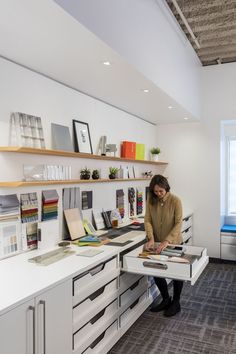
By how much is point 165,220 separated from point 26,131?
1.56 meters

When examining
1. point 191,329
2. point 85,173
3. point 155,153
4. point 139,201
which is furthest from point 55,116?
point 155,153

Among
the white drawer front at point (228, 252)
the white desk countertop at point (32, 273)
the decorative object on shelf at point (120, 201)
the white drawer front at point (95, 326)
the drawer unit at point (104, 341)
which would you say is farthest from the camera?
the white drawer front at point (228, 252)

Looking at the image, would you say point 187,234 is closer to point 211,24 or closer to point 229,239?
point 229,239

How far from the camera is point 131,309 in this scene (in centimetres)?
313

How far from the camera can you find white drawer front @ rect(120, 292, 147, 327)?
2948 millimetres

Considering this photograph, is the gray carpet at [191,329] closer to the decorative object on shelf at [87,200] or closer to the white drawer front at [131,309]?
the white drawer front at [131,309]

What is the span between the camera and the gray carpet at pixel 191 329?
2.76m

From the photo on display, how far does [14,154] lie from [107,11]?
4.14ft

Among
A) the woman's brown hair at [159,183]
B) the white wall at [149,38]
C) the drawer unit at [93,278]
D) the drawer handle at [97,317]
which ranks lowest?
the drawer handle at [97,317]

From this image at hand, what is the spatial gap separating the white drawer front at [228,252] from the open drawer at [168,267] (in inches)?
100

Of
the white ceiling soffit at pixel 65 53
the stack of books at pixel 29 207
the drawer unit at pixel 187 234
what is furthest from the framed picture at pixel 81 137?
the drawer unit at pixel 187 234

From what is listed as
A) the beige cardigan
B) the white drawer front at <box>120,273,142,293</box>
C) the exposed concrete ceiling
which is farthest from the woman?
the exposed concrete ceiling

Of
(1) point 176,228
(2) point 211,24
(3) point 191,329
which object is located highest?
(2) point 211,24

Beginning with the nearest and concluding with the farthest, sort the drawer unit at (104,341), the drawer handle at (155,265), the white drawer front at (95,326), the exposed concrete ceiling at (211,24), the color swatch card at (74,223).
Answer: the white drawer front at (95,326) → the drawer unit at (104,341) → the drawer handle at (155,265) → the color swatch card at (74,223) → the exposed concrete ceiling at (211,24)
